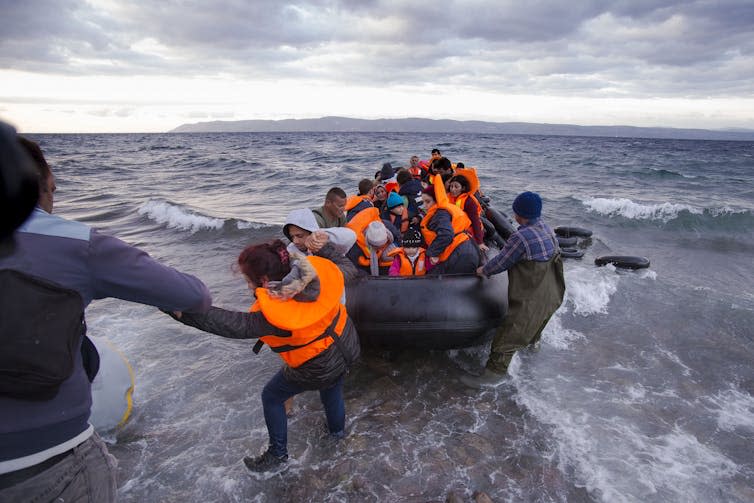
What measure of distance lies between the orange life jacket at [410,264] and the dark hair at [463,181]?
1.31m

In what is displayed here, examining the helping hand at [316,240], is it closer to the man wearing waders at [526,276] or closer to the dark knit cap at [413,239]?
the man wearing waders at [526,276]

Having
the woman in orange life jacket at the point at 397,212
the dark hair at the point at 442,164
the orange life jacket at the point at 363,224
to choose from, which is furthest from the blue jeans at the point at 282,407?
the dark hair at the point at 442,164

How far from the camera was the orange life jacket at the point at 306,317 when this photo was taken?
2.38 m

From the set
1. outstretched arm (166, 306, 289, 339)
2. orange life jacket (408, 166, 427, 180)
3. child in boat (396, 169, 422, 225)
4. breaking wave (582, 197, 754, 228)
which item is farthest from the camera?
breaking wave (582, 197, 754, 228)

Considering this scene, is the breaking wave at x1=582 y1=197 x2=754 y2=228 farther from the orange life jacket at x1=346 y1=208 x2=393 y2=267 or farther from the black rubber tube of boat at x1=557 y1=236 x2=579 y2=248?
the orange life jacket at x1=346 y1=208 x2=393 y2=267

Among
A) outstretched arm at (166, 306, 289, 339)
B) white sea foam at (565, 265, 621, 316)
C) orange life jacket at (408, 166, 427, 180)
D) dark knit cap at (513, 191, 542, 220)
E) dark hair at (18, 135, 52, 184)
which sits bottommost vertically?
white sea foam at (565, 265, 621, 316)

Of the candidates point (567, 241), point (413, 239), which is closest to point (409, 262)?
point (413, 239)

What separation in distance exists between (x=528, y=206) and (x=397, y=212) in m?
1.94

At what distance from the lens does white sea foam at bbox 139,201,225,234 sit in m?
11.3

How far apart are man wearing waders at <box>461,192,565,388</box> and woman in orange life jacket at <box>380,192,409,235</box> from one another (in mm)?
1535

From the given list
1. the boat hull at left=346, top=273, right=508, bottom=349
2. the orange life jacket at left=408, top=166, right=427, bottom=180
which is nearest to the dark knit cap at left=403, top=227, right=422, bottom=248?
the boat hull at left=346, top=273, right=508, bottom=349

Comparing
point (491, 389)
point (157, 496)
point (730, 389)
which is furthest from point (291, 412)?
point (730, 389)

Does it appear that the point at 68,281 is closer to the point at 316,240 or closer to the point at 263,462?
the point at 316,240

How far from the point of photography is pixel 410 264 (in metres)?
4.90
